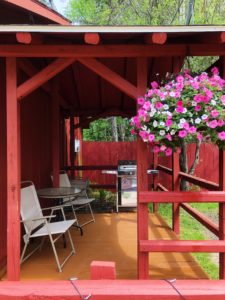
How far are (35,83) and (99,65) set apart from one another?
0.61 meters

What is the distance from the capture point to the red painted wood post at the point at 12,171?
322 centimetres

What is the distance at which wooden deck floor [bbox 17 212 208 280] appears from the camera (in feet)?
12.0

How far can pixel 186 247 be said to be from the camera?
3.08 m

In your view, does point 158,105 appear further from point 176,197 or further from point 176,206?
point 176,206

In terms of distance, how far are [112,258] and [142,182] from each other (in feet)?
4.21

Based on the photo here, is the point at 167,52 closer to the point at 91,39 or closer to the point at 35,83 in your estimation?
the point at 91,39

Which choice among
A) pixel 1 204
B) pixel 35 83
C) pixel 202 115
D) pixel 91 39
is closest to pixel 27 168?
pixel 1 204

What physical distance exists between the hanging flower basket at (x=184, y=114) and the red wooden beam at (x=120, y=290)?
153 cm

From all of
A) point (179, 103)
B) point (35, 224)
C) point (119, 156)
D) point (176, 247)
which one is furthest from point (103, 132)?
point (179, 103)

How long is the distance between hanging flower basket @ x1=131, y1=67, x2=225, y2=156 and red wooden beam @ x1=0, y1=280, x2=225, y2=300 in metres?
1.53

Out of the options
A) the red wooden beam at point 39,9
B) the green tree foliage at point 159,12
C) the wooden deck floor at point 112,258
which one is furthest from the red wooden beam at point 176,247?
the green tree foliage at point 159,12

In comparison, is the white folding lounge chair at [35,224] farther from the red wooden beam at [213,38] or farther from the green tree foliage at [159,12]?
the green tree foliage at [159,12]

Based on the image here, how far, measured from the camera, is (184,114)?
2762 mm

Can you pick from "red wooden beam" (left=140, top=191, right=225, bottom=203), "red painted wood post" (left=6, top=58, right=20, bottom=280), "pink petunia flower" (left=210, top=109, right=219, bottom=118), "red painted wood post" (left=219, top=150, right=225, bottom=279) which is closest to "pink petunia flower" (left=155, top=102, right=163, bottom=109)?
"pink petunia flower" (left=210, top=109, right=219, bottom=118)
